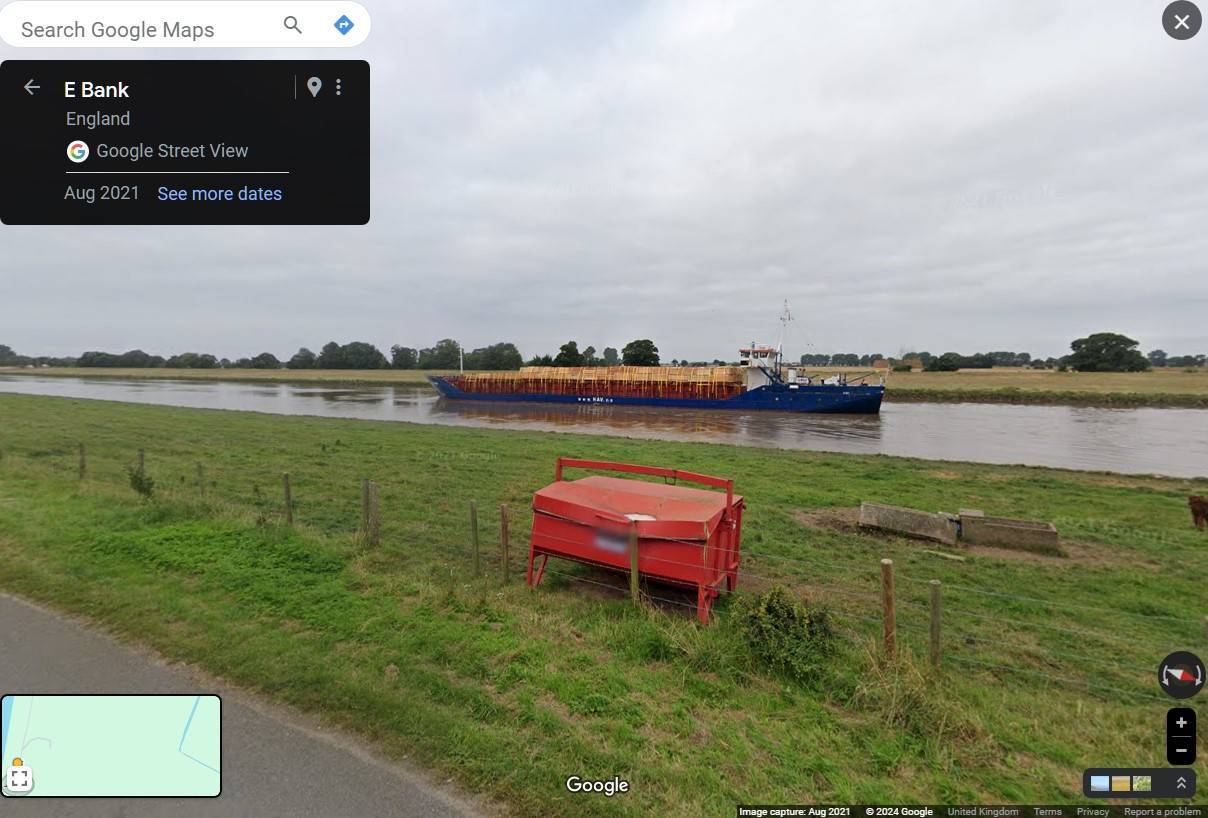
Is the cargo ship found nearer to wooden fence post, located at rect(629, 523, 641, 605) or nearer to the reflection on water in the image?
the reflection on water

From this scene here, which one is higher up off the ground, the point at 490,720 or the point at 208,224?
the point at 208,224

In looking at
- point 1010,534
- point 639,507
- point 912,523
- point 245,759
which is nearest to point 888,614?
point 639,507

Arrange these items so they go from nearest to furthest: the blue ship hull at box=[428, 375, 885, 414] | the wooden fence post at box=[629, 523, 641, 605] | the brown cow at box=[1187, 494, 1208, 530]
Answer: the wooden fence post at box=[629, 523, 641, 605], the brown cow at box=[1187, 494, 1208, 530], the blue ship hull at box=[428, 375, 885, 414]

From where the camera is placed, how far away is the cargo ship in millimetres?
42250

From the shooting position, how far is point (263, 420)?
28.1m

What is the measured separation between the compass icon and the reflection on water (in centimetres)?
2178

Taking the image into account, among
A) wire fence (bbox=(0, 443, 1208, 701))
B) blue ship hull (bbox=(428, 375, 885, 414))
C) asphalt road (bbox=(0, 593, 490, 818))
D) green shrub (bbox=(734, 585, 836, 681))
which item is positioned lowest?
wire fence (bbox=(0, 443, 1208, 701))

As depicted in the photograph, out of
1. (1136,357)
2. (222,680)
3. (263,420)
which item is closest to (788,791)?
(222,680)

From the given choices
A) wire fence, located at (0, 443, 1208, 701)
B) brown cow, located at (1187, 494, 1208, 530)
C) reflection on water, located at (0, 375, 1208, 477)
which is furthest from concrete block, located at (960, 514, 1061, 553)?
reflection on water, located at (0, 375, 1208, 477)

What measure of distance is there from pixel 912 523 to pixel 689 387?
42.5 m

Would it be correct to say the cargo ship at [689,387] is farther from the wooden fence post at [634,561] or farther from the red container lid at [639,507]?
the wooden fence post at [634,561]

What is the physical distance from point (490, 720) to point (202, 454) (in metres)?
17.4

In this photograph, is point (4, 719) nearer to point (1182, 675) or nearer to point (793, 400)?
point (1182, 675)

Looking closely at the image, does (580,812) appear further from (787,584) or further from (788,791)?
(787,584)
